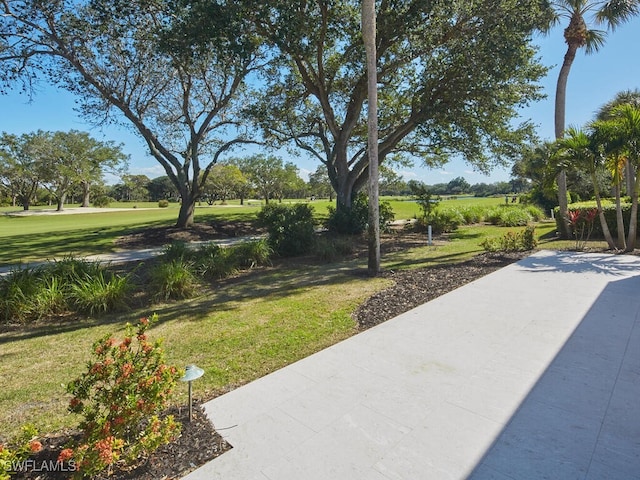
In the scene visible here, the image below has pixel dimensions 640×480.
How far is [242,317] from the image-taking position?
508 centimetres

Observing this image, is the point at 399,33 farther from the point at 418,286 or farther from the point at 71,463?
the point at 71,463

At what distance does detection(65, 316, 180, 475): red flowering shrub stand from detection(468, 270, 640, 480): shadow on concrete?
2037 millimetres

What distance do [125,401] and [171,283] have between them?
4.42 metres

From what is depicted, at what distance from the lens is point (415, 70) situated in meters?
13.6

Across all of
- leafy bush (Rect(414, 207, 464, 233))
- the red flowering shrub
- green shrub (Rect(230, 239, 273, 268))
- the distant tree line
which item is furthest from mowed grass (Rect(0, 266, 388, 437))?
the distant tree line

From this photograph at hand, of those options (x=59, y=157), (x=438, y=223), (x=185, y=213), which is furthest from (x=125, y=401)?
(x=59, y=157)

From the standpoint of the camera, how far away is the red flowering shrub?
1.98m

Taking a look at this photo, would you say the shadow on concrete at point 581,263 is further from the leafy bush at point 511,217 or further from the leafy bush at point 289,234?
the leafy bush at point 511,217

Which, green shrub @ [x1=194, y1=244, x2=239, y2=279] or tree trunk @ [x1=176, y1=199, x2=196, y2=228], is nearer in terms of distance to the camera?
green shrub @ [x1=194, y1=244, x2=239, y2=279]

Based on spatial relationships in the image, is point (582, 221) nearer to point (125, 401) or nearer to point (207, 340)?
point (207, 340)

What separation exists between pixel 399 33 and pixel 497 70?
3156 millimetres

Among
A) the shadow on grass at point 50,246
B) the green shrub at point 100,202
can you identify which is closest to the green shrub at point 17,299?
the shadow on grass at point 50,246

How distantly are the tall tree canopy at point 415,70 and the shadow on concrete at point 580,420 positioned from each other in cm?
884

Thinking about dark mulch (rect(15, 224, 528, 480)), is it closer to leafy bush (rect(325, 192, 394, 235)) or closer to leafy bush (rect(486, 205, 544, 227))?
leafy bush (rect(325, 192, 394, 235))
